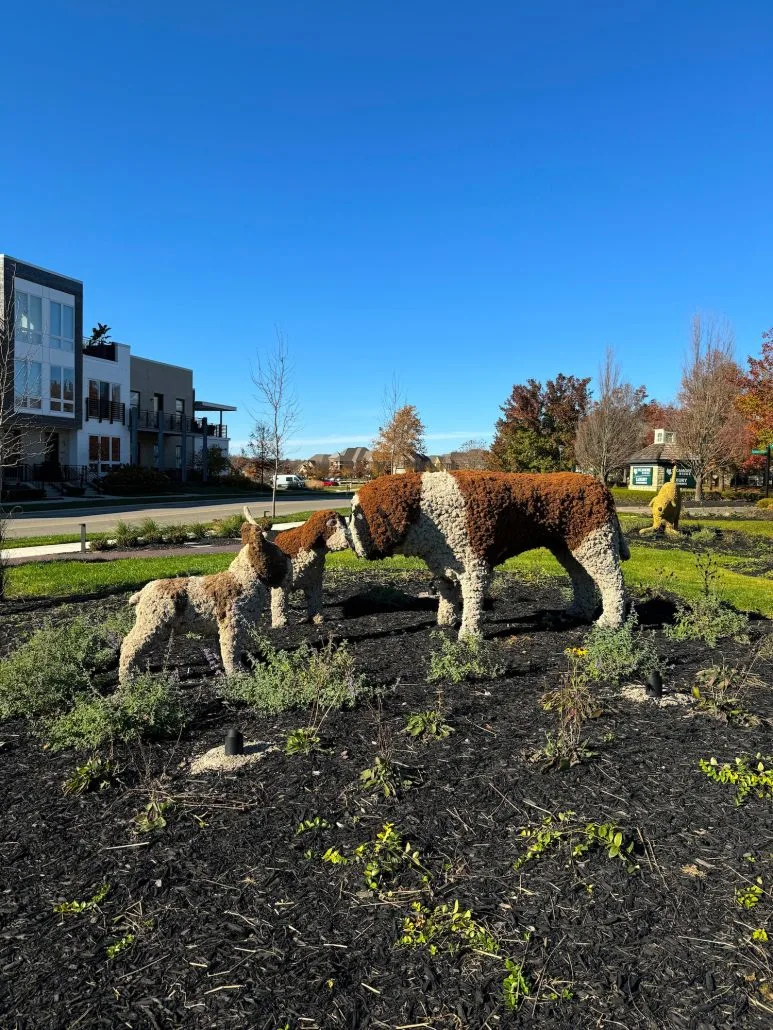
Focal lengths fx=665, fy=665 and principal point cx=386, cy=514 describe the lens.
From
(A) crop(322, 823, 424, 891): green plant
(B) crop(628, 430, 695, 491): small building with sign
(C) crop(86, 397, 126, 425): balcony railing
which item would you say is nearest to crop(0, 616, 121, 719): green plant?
(A) crop(322, 823, 424, 891): green plant

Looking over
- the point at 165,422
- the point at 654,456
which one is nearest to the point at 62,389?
the point at 165,422

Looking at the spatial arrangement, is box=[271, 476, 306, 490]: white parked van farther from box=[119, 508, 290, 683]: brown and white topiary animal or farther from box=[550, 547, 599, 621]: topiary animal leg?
box=[119, 508, 290, 683]: brown and white topiary animal

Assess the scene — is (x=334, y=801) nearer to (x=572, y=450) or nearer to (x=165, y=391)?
(x=572, y=450)

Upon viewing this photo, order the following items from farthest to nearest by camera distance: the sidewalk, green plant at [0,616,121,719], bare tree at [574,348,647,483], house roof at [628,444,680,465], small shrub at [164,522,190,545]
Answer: house roof at [628,444,680,465], bare tree at [574,348,647,483], small shrub at [164,522,190,545], the sidewalk, green plant at [0,616,121,719]

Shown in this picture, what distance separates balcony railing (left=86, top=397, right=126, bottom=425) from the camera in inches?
1529

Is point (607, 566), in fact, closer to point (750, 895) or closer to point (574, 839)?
point (574, 839)

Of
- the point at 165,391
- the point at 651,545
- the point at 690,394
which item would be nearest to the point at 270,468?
the point at 165,391

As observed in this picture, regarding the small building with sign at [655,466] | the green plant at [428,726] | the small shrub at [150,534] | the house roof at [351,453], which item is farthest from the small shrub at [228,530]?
the house roof at [351,453]

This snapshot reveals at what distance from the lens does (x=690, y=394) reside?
31578 millimetres

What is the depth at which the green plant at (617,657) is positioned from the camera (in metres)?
5.43

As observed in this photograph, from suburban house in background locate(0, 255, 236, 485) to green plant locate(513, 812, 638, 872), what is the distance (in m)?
26.2

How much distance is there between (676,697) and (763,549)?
12404 millimetres

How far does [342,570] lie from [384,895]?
8.23 m

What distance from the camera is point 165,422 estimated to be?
1800 inches
